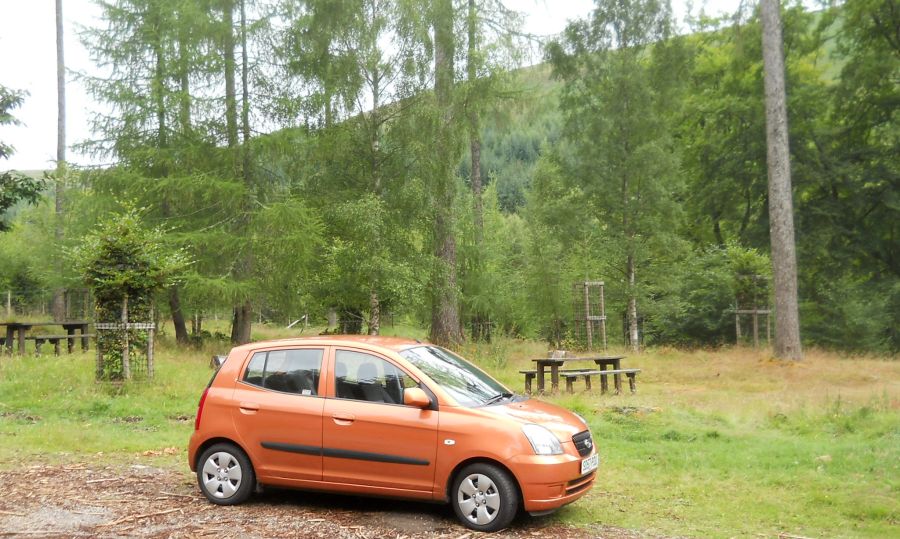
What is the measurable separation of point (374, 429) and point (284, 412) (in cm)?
91

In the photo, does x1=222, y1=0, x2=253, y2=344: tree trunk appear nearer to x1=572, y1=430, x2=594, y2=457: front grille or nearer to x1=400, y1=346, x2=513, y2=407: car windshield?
x1=400, y1=346, x2=513, y2=407: car windshield

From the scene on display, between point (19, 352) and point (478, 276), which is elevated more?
point (478, 276)

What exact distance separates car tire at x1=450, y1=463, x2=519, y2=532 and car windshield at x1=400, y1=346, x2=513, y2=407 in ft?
2.05

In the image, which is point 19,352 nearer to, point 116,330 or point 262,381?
point 116,330

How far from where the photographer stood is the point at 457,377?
23.5 feet

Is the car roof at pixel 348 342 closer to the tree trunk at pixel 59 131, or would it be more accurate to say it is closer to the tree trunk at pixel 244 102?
the tree trunk at pixel 244 102

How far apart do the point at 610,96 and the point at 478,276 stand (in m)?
8.58

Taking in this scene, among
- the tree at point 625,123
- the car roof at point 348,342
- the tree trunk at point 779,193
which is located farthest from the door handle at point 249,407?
the tree at point 625,123

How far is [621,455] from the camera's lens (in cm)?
959

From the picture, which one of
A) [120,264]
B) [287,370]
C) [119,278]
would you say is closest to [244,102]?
[120,264]

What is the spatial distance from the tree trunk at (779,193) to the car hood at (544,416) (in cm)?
1634

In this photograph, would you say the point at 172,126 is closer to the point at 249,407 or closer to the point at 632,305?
the point at 632,305

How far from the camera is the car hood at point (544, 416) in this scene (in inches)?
256

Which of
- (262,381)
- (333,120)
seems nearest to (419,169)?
(333,120)
